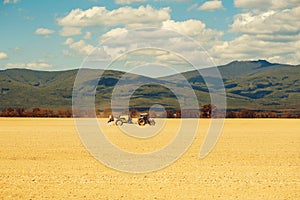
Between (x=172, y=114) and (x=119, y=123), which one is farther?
(x=172, y=114)

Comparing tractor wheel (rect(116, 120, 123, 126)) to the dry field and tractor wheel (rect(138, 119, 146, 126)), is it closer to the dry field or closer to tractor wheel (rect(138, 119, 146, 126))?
tractor wheel (rect(138, 119, 146, 126))

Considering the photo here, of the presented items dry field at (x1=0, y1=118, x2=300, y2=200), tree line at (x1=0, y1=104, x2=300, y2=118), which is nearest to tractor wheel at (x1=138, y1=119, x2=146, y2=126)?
tree line at (x1=0, y1=104, x2=300, y2=118)

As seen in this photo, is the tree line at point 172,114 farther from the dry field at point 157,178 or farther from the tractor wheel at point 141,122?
the dry field at point 157,178

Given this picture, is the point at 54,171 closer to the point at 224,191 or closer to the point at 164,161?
the point at 164,161

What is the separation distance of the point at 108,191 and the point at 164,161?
788cm

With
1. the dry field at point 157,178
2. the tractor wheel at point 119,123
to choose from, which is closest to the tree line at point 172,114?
the tractor wheel at point 119,123

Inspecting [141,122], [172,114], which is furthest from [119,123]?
[172,114]

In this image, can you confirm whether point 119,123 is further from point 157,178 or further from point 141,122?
point 157,178

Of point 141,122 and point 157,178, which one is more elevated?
point 141,122

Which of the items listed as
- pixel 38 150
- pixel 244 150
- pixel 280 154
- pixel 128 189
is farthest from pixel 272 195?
pixel 38 150

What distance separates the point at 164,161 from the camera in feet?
74.3

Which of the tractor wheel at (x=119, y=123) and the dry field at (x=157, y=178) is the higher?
the tractor wheel at (x=119, y=123)

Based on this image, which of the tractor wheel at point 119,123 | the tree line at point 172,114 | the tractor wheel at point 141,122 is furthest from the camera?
the tree line at point 172,114

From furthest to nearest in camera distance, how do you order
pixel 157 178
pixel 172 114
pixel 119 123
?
pixel 172 114, pixel 119 123, pixel 157 178
